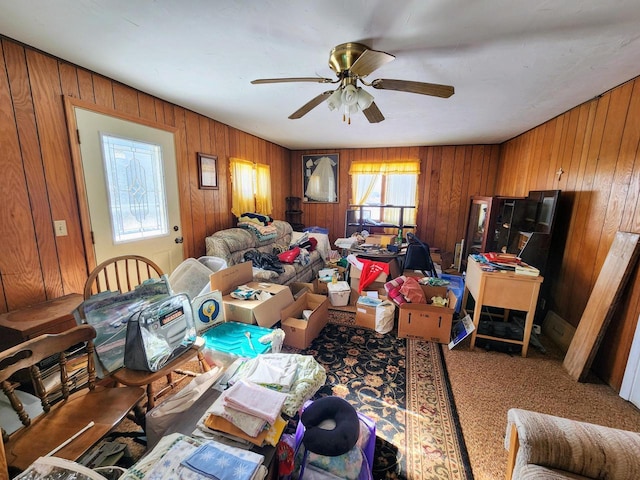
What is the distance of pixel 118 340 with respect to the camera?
1480 mm

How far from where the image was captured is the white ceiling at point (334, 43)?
1.27 metres

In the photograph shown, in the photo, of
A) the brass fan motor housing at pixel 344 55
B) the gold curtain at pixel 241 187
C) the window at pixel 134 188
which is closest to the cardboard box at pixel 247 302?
the window at pixel 134 188

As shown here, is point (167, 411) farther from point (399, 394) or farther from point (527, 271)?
point (527, 271)

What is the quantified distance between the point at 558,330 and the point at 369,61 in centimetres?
294

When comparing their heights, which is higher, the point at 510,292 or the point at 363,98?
the point at 363,98

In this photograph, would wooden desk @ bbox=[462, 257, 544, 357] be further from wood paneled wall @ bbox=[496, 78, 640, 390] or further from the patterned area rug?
the patterned area rug

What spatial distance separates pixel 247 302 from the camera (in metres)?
2.29

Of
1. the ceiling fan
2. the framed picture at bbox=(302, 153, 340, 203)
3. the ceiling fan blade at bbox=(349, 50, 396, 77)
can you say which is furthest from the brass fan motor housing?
the framed picture at bbox=(302, 153, 340, 203)

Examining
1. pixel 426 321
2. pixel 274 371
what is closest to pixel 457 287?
pixel 426 321

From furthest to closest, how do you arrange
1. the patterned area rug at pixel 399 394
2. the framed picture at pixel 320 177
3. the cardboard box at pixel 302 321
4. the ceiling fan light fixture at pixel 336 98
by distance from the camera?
1. the framed picture at pixel 320 177
2. the cardboard box at pixel 302 321
3. the ceiling fan light fixture at pixel 336 98
4. the patterned area rug at pixel 399 394

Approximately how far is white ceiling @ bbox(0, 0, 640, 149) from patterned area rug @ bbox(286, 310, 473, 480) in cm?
226

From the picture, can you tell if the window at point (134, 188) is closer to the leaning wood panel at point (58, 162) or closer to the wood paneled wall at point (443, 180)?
Result: the leaning wood panel at point (58, 162)

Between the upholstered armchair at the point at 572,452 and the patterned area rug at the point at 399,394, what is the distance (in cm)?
48

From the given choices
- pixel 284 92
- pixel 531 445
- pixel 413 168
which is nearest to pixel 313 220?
pixel 413 168
